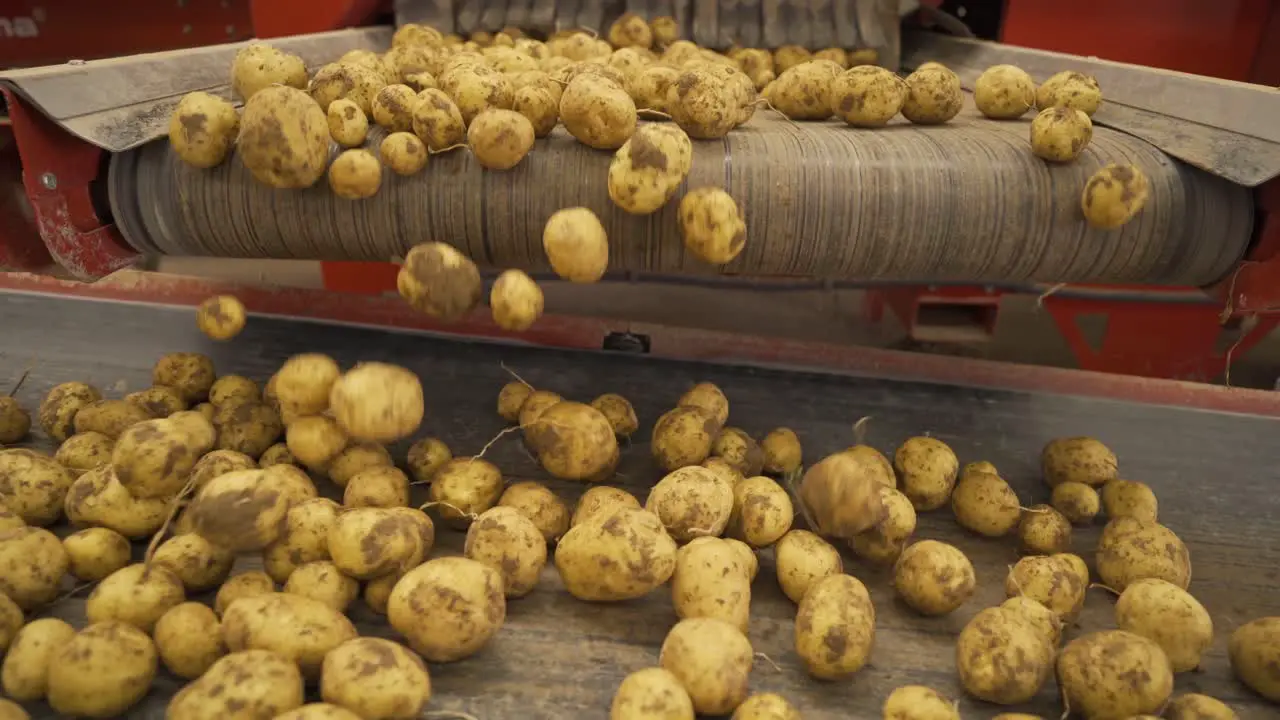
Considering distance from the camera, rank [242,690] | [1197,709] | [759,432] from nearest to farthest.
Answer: [242,690] < [1197,709] < [759,432]

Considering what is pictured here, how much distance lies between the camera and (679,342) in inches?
84.6

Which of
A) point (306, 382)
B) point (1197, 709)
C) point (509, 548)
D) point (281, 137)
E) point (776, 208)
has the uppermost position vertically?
point (281, 137)

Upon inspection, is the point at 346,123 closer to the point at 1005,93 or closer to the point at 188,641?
the point at 188,641

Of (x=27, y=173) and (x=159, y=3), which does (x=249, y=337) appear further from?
(x=159, y=3)

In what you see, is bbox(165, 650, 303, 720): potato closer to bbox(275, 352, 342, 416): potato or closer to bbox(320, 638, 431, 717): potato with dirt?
bbox(320, 638, 431, 717): potato with dirt

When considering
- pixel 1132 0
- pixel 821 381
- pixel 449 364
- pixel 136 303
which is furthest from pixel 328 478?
pixel 1132 0

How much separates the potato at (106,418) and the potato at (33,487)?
129 millimetres

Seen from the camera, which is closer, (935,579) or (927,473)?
(935,579)

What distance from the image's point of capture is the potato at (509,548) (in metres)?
1.32

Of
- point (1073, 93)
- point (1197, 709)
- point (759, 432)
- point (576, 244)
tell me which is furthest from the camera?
point (759, 432)

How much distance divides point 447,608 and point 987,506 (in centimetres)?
107

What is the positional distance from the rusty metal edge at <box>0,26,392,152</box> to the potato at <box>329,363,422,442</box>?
59 centimetres

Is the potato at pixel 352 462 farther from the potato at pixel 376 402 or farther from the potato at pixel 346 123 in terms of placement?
the potato at pixel 346 123

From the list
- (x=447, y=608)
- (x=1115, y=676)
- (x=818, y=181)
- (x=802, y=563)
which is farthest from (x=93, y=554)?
(x=1115, y=676)
